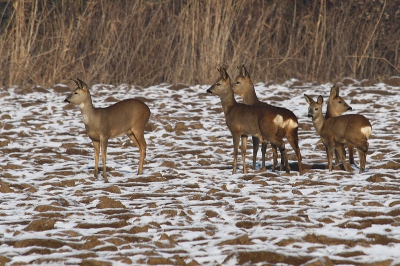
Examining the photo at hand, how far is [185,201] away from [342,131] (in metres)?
2.63

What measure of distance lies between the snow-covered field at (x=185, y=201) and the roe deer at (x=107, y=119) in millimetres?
408

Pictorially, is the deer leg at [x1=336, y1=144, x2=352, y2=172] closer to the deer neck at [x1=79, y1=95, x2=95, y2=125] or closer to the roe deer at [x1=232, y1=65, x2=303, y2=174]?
the roe deer at [x1=232, y1=65, x2=303, y2=174]

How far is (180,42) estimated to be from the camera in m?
16.1

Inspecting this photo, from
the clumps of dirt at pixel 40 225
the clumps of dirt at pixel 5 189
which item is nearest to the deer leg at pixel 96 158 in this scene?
the clumps of dirt at pixel 5 189

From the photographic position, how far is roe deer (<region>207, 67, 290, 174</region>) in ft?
30.2

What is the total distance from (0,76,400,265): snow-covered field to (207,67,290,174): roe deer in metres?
0.38

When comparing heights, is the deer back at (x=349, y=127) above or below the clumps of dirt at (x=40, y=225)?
above

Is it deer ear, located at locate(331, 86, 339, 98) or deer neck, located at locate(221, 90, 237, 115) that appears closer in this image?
deer neck, located at locate(221, 90, 237, 115)

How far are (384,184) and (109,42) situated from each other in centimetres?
919

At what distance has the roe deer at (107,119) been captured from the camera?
9.12 metres

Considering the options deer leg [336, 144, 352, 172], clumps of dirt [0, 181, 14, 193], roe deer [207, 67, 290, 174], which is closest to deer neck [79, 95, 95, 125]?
clumps of dirt [0, 181, 14, 193]

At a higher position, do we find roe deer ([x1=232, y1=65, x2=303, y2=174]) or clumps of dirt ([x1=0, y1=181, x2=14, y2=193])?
roe deer ([x1=232, y1=65, x2=303, y2=174])

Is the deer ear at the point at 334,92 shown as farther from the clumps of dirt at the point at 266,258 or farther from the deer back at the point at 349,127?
the clumps of dirt at the point at 266,258

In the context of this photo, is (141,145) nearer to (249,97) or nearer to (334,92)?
(249,97)
